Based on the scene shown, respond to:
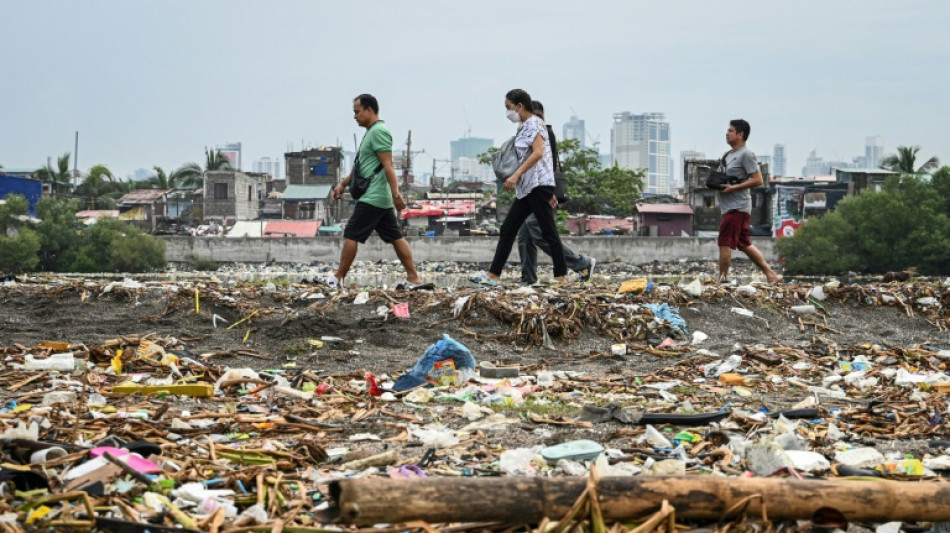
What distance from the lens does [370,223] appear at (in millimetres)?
8016

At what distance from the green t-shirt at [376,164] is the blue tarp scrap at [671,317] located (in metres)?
2.24

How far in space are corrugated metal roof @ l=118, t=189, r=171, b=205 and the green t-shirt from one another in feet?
180

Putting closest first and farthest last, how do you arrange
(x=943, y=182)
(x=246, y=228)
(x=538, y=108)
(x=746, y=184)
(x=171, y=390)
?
(x=171, y=390), (x=538, y=108), (x=746, y=184), (x=943, y=182), (x=246, y=228)

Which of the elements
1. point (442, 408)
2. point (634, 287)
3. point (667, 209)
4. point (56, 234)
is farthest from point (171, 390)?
point (667, 209)

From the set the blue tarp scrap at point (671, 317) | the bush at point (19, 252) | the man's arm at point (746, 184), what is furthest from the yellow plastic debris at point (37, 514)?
the bush at point (19, 252)

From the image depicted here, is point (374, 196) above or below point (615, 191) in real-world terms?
below

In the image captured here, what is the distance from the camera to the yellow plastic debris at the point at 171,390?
4672 millimetres

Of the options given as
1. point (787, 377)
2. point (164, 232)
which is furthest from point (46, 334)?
point (164, 232)

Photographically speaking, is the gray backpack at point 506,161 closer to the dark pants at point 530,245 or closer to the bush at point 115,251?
the dark pants at point 530,245

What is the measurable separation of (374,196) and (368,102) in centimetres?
80

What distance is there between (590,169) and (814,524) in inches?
2205

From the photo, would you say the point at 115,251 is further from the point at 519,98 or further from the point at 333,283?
the point at 519,98

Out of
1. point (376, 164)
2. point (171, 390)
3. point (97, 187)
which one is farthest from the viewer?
point (97, 187)

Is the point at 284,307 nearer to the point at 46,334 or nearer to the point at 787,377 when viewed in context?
the point at 46,334
